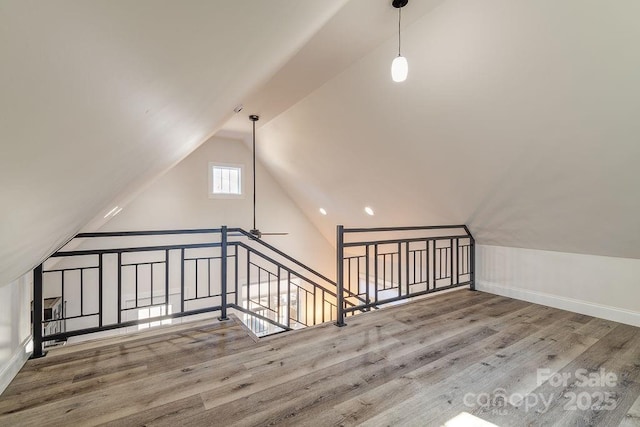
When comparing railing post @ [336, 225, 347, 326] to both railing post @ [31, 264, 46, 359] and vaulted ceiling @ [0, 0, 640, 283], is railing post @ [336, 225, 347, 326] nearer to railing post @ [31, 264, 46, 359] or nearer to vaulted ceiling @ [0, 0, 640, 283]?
vaulted ceiling @ [0, 0, 640, 283]

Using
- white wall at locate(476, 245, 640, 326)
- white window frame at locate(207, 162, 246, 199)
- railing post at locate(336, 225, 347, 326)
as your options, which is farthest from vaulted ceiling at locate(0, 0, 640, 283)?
railing post at locate(336, 225, 347, 326)

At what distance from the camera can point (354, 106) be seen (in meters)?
3.58

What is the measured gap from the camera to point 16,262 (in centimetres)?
158

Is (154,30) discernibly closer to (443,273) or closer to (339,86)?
(339,86)

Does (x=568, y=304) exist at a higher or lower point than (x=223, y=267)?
lower

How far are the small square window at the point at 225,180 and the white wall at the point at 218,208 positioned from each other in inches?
4.3

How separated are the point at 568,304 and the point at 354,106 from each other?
353 cm

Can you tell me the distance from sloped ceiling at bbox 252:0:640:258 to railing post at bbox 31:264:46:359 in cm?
330

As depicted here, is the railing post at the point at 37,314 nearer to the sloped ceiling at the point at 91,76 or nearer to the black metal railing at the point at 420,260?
the sloped ceiling at the point at 91,76

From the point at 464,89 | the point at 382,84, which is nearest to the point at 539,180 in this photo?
the point at 464,89

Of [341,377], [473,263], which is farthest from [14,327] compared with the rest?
[473,263]

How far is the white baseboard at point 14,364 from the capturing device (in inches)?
77.2

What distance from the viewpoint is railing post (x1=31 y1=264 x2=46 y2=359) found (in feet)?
7.72

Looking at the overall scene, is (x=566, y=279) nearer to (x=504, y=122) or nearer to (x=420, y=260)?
(x=420, y=260)
